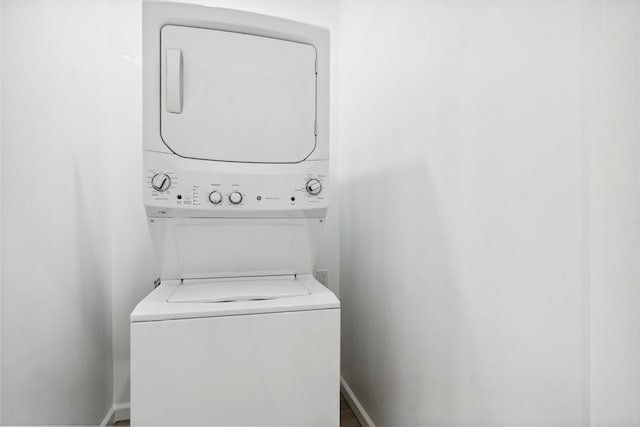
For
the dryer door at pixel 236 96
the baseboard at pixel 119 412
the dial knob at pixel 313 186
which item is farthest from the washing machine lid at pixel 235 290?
the baseboard at pixel 119 412

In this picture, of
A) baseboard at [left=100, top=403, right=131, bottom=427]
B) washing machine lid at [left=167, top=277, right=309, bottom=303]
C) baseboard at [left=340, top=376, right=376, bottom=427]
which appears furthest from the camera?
baseboard at [left=100, top=403, right=131, bottom=427]

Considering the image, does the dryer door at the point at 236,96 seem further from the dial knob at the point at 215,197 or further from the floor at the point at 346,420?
the floor at the point at 346,420

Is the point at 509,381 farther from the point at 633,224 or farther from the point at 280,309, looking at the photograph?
the point at 280,309

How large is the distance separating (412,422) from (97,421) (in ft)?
4.93

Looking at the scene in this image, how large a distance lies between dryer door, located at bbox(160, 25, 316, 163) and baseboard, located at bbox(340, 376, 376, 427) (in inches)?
53.8

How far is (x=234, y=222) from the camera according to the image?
125 cm

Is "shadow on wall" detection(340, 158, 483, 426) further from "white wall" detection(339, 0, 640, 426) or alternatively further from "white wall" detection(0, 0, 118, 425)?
"white wall" detection(0, 0, 118, 425)

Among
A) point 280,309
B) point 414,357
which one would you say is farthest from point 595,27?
point 414,357

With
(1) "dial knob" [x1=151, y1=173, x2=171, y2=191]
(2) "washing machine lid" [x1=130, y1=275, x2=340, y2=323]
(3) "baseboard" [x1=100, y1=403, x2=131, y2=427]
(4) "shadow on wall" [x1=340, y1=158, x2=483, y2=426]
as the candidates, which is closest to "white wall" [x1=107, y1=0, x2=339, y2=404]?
(3) "baseboard" [x1=100, y1=403, x2=131, y2=427]

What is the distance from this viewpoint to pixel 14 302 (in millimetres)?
947

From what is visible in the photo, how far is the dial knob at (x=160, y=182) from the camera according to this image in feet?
3.49

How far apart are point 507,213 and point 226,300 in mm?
867

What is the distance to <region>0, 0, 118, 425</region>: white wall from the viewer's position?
3.08ft

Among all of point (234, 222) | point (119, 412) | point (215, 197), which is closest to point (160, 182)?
point (215, 197)
